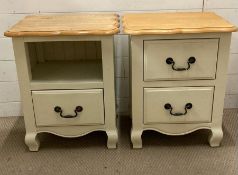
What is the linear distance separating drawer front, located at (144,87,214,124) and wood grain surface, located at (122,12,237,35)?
→ 257 millimetres

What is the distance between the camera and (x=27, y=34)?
4.31 ft

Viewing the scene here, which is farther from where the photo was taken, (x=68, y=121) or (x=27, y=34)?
(x=68, y=121)

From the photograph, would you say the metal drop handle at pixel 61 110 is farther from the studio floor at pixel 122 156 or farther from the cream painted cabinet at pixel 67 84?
the studio floor at pixel 122 156

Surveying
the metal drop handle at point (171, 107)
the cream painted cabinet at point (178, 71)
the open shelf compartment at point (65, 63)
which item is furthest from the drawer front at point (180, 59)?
the open shelf compartment at point (65, 63)

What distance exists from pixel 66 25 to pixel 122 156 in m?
0.62

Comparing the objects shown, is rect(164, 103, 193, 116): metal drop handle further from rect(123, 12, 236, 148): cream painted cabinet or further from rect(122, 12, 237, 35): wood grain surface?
rect(122, 12, 237, 35): wood grain surface

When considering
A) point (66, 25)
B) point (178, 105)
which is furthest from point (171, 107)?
point (66, 25)

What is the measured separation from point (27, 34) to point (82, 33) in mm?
217

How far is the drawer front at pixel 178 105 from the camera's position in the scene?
1426 millimetres

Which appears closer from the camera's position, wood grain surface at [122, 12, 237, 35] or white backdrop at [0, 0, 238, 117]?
wood grain surface at [122, 12, 237, 35]

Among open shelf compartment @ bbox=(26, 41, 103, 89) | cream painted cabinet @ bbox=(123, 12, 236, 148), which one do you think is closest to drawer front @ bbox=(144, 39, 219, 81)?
cream painted cabinet @ bbox=(123, 12, 236, 148)

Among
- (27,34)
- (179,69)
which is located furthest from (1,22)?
(179,69)

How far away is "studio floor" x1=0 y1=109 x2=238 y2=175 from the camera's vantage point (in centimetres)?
141

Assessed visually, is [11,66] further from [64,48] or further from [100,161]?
[100,161]
